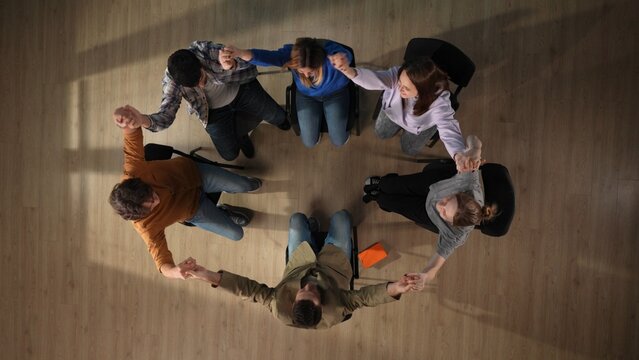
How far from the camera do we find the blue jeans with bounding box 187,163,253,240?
2.44 meters

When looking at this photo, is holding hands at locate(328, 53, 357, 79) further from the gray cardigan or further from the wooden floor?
the wooden floor

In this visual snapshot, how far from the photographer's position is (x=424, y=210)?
7.20 ft

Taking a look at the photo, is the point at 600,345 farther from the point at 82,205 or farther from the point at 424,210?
the point at 82,205

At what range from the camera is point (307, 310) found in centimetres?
184

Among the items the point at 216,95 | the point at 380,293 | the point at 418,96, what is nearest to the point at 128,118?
the point at 216,95

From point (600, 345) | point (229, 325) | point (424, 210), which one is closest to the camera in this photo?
point (424, 210)

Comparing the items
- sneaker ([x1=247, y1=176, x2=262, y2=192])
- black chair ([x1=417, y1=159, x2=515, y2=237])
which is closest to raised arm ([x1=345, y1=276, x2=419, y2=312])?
black chair ([x1=417, y1=159, x2=515, y2=237])

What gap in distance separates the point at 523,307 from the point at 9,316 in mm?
4560

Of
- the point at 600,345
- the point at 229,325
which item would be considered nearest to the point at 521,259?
the point at 600,345

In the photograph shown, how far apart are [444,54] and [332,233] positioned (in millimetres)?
1440

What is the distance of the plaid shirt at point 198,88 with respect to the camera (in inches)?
78.3

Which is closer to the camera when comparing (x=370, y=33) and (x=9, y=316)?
(x=370, y=33)

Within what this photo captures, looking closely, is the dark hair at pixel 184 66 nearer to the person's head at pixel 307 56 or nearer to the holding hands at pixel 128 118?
the holding hands at pixel 128 118

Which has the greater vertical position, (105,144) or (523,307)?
(105,144)
